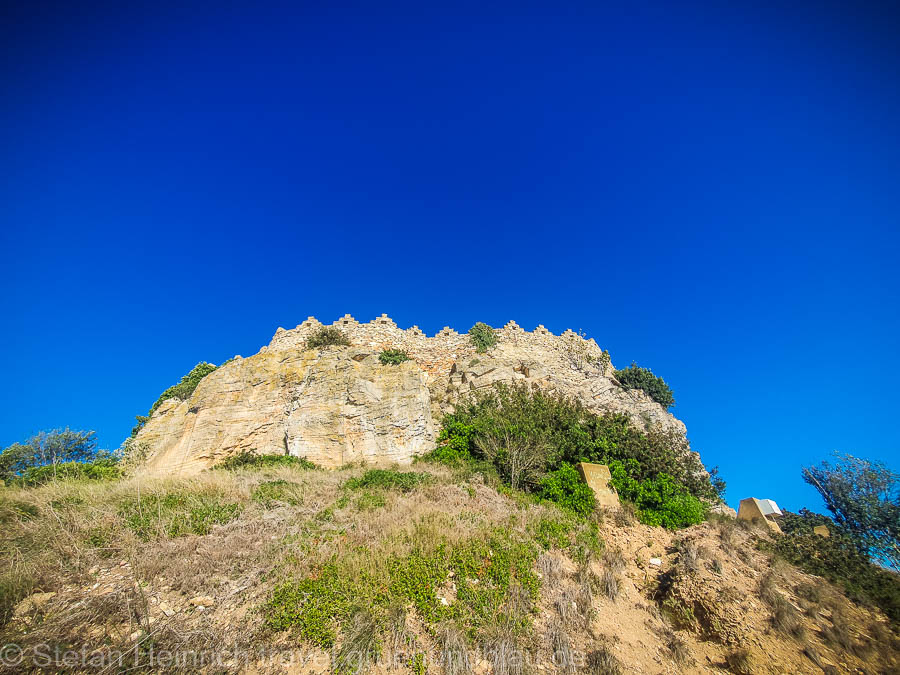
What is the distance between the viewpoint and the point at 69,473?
12.0 metres

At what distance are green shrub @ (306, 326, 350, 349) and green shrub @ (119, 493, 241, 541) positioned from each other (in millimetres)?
14514

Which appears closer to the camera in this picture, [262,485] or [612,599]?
[612,599]

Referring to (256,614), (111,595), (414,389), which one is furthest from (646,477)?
(111,595)

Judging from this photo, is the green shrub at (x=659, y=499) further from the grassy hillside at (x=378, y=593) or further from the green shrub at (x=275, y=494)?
the green shrub at (x=275, y=494)

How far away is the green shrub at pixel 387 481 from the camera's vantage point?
33.0 ft

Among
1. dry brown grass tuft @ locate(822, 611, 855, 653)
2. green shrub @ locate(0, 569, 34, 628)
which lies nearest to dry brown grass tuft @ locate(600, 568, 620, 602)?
dry brown grass tuft @ locate(822, 611, 855, 653)

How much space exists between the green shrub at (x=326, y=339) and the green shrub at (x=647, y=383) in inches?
886

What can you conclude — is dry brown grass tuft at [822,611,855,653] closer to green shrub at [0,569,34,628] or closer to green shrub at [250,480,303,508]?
green shrub at [250,480,303,508]

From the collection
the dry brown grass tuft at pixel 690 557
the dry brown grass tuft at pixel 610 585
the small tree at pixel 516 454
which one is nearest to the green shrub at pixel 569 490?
the small tree at pixel 516 454

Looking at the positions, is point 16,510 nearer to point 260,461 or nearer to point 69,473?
point 260,461

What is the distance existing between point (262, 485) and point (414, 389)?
8109 mm

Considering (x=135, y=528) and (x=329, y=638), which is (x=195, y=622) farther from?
(x=135, y=528)

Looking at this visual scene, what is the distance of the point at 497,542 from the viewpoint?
24.3ft

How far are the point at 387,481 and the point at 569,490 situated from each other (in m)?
6.02
